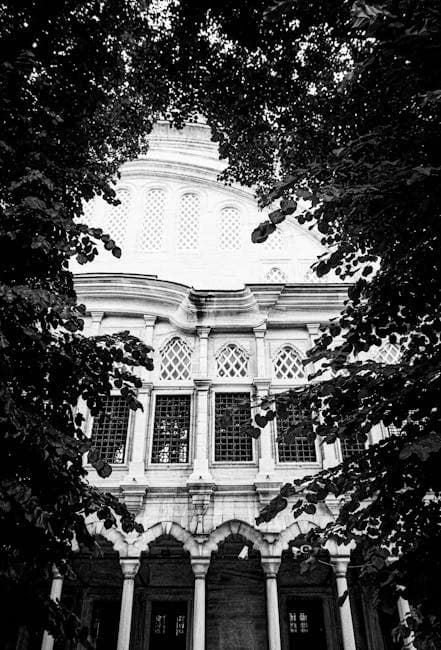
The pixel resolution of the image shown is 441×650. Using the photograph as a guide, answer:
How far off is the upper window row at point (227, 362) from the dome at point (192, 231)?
2.72 meters

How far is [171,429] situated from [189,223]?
25.4ft

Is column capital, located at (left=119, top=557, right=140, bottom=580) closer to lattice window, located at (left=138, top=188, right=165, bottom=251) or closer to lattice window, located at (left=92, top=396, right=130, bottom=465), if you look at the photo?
lattice window, located at (left=92, top=396, right=130, bottom=465)

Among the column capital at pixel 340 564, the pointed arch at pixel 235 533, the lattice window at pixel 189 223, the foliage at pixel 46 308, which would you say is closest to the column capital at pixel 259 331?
the lattice window at pixel 189 223

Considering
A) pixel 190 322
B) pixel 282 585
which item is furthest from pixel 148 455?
pixel 282 585

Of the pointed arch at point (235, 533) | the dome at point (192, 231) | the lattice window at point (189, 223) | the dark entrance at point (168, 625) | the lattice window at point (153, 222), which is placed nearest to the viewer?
the pointed arch at point (235, 533)

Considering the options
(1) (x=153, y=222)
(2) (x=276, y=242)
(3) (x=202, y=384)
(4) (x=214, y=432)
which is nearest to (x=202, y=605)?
(4) (x=214, y=432)

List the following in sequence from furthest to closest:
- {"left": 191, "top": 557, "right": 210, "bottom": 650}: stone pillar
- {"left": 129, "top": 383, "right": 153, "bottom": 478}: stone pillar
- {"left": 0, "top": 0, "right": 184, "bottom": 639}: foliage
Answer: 1. {"left": 129, "top": 383, "right": 153, "bottom": 478}: stone pillar
2. {"left": 191, "top": 557, "right": 210, "bottom": 650}: stone pillar
3. {"left": 0, "top": 0, "right": 184, "bottom": 639}: foliage

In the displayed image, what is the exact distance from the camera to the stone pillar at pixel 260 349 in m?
13.0

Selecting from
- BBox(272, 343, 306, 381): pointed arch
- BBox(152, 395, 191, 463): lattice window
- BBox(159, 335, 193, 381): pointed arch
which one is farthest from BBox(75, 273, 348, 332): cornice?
BBox(152, 395, 191, 463): lattice window

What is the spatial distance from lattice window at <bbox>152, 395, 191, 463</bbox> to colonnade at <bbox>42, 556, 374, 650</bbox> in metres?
2.35

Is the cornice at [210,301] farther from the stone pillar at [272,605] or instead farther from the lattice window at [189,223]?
the stone pillar at [272,605]

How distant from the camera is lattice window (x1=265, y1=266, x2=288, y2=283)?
16109mm

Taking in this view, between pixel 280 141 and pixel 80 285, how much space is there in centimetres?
738

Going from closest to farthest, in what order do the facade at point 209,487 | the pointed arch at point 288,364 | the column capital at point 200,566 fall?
the column capital at point 200,566
the facade at point 209,487
the pointed arch at point 288,364
